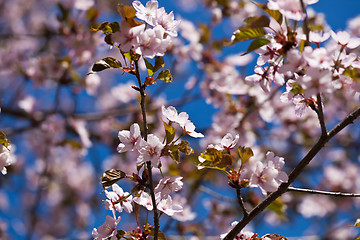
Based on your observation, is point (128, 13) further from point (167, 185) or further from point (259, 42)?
point (167, 185)

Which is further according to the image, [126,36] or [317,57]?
[126,36]

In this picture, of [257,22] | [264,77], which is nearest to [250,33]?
[257,22]

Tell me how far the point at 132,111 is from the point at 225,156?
2.36 m

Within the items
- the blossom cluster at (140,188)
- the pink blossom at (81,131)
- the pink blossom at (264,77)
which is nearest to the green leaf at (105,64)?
the blossom cluster at (140,188)

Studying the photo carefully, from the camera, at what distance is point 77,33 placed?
9.97 ft

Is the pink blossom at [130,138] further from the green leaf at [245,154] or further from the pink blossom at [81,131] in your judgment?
the pink blossom at [81,131]

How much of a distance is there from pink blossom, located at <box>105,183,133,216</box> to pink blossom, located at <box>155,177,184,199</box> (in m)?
0.11

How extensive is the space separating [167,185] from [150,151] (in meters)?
0.12

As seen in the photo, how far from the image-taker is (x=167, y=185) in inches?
43.9

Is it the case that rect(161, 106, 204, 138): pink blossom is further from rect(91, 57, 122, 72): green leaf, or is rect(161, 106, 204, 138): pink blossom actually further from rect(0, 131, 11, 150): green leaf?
rect(0, 131, 11, 150): green leaf

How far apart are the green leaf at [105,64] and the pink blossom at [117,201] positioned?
1.18 feet

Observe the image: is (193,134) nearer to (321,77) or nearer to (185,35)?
(321,77)

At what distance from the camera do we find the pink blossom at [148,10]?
1.15 m

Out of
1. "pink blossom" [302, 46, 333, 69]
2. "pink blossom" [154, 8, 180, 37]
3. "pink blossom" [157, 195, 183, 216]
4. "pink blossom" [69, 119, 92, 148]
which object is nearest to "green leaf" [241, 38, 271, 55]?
"pink blossom" [302, 46, 333, 69]
